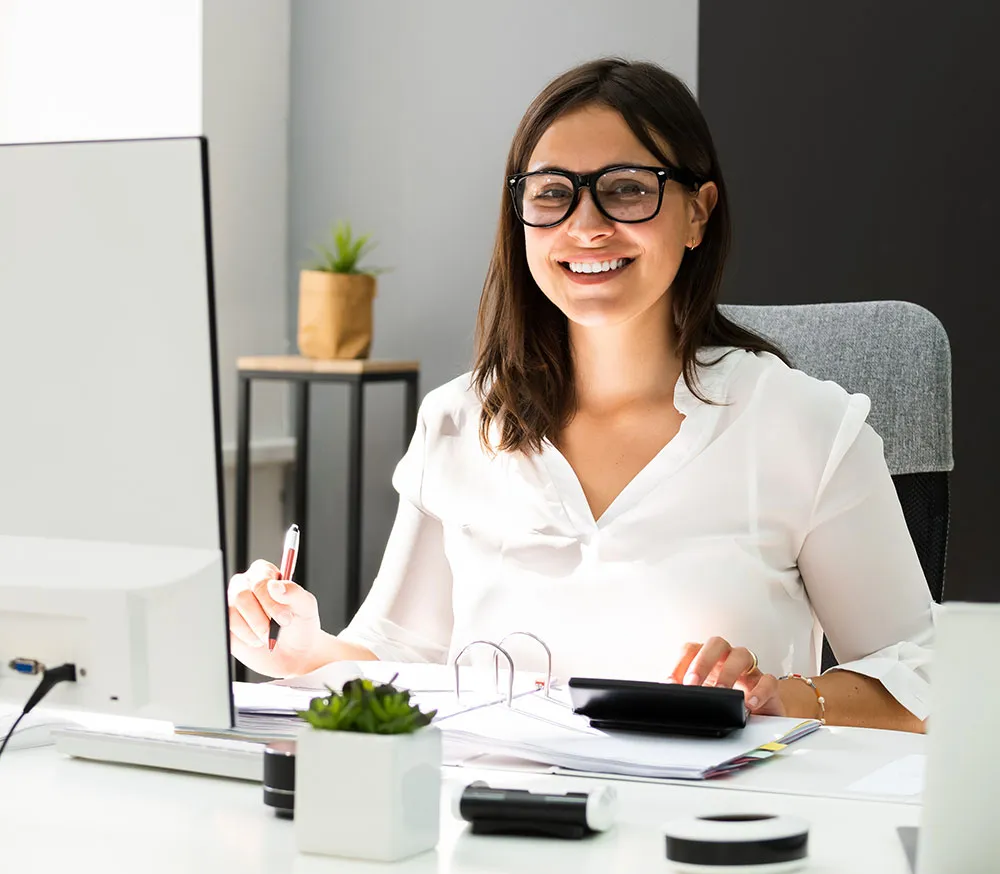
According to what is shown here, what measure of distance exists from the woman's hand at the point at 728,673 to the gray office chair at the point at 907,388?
20.4 inches

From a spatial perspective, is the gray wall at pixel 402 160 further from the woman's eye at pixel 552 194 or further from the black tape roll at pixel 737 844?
the black tape roll at pixel 737 844

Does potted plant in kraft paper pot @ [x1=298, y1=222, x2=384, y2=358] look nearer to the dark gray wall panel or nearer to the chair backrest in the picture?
the dark gray wall panel

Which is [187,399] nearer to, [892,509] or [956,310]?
[892,509]

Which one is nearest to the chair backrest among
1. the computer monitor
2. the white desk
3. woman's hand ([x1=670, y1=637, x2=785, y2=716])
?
woman's hand ([x1=670, y1=637, x2=785, y2=716])

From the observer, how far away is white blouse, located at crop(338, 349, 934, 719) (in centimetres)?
151

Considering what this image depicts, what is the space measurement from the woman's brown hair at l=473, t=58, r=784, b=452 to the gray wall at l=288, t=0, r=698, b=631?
1.66 meters

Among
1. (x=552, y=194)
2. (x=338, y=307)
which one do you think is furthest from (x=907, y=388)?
(x=338, y=307)

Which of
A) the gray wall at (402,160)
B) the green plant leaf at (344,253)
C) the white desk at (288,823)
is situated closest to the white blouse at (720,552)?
the white desk at (288,823)

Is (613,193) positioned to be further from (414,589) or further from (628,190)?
(414,589)

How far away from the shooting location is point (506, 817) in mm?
834

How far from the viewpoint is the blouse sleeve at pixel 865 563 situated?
150cm

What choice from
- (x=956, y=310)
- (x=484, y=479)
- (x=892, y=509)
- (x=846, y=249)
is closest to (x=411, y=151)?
(x=846, y=249)

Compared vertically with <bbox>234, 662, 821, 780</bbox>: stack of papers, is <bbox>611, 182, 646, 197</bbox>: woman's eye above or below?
above

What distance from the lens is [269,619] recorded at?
1388 millimetres
